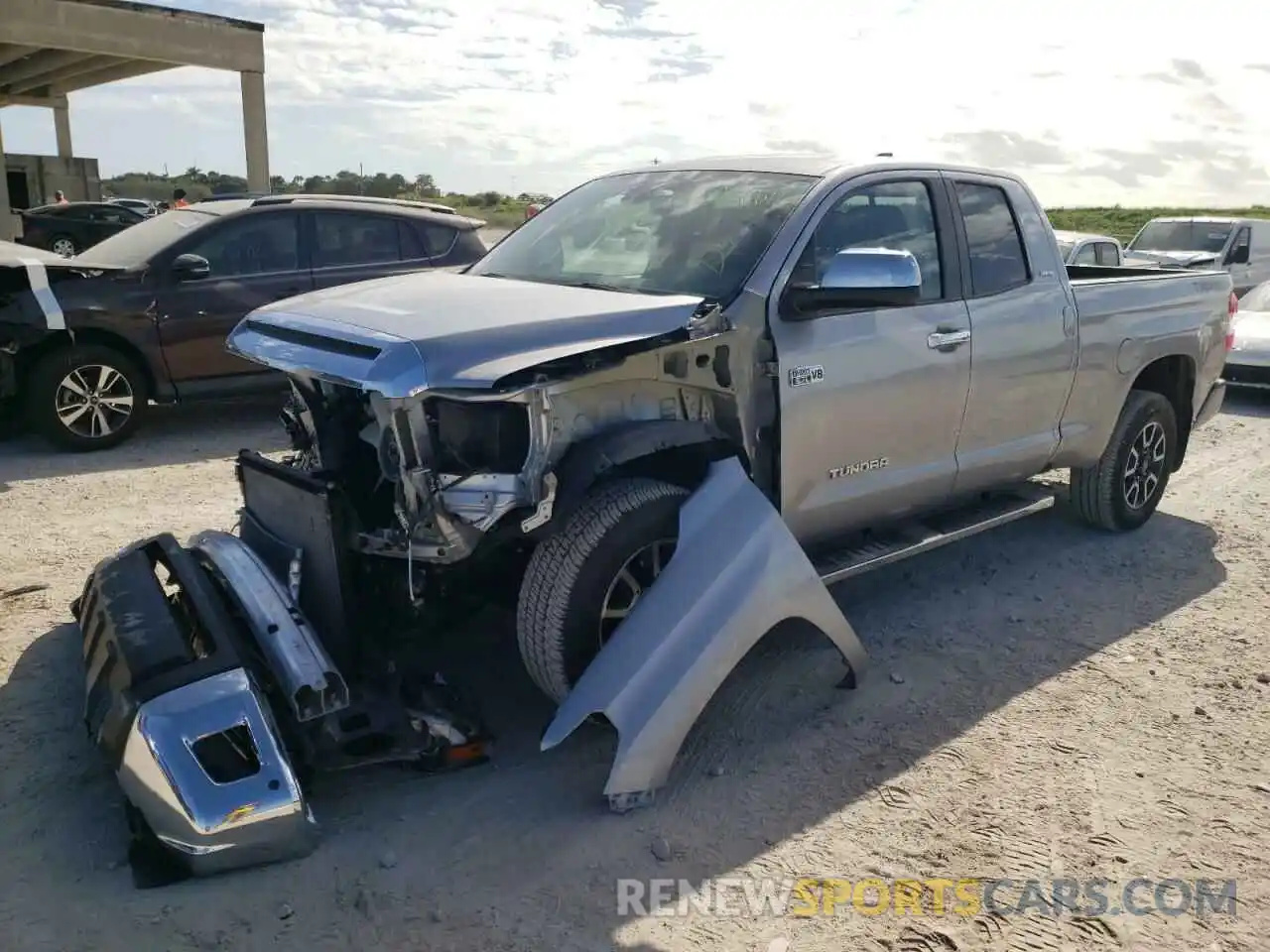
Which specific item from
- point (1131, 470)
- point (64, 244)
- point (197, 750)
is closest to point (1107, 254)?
point (1131, 470)

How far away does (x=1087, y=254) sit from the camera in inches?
463

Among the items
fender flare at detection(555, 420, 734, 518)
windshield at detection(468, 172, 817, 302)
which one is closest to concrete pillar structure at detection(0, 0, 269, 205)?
windshield at detection(468, 172, 817, 302)

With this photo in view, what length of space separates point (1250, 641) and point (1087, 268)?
280 centimetres

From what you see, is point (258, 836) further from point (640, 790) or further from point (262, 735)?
point (640, 790)

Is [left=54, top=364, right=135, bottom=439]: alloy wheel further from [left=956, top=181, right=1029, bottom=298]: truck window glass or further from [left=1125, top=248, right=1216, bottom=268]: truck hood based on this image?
[left=1125, top=248, right=1216, bottom=268]: truck hood

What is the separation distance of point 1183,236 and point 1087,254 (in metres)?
5.04

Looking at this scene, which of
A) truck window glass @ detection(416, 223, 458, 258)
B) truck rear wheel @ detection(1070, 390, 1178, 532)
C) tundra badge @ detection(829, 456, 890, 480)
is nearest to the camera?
tundra badge @ detection(829, 456, 890, 480)

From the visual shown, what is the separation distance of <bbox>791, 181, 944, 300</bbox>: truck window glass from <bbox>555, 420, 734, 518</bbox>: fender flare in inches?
30.5

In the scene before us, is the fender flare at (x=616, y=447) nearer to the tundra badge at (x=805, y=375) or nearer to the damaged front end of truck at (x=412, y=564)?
the damaged front end of truck at (x=412, y=564)

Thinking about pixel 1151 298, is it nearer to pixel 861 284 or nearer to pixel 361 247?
pixel 861 284

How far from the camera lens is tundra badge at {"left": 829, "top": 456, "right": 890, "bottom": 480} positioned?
4348mm

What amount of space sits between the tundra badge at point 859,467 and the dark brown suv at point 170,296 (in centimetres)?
504

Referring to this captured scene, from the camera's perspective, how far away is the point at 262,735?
307 cm

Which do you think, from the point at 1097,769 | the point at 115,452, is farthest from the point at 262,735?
the point at 115,452
